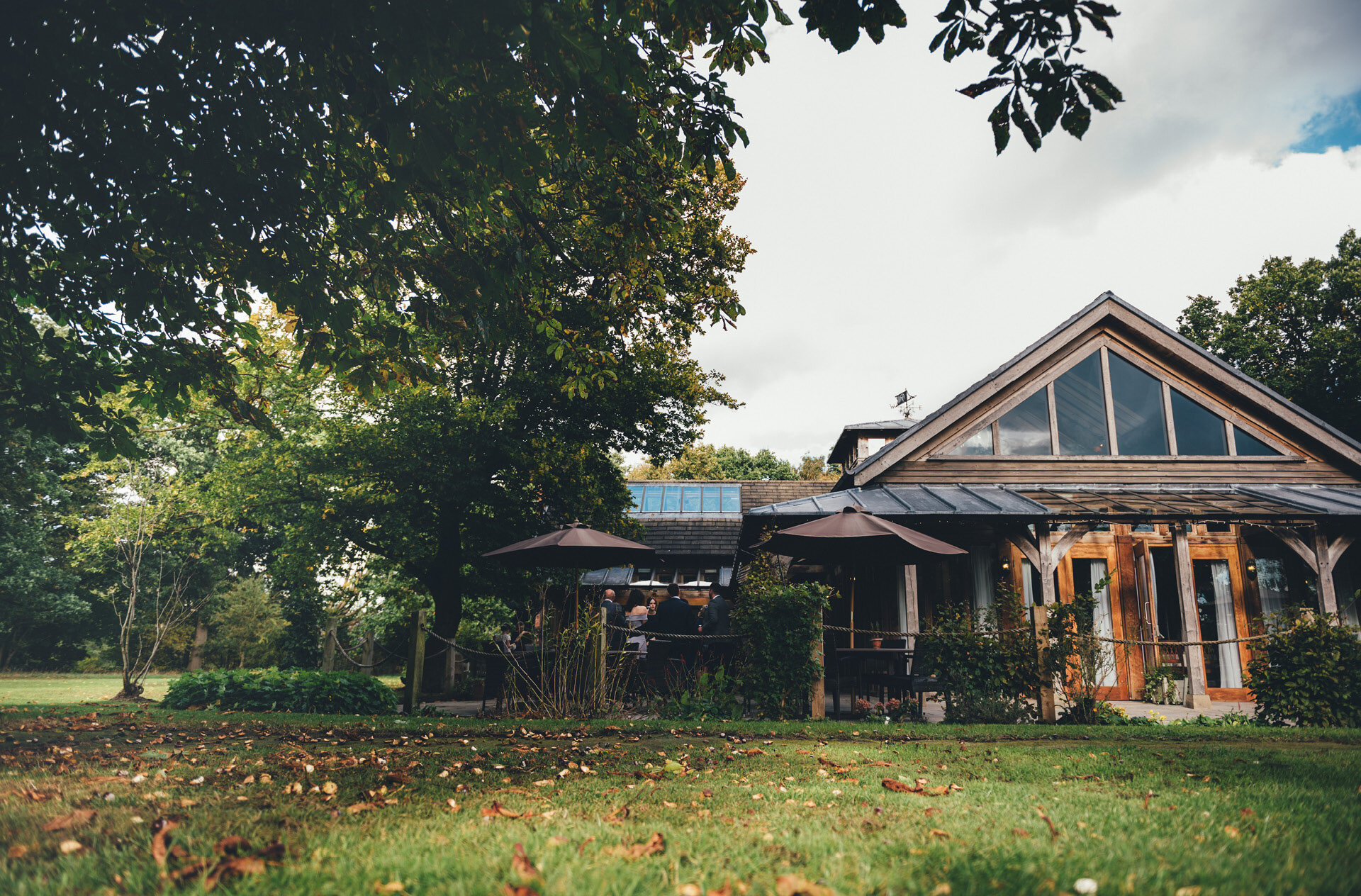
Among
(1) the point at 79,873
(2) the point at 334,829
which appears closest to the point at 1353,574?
(2) the point at 334,829

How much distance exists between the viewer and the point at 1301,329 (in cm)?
2755

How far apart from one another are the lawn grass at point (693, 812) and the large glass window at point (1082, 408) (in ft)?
27.3

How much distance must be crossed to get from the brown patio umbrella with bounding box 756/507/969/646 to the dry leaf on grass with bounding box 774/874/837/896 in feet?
21.7

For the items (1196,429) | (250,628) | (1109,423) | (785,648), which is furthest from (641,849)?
(250,628)

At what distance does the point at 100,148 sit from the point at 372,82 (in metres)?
2.82

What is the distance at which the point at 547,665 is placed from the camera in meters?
9.01

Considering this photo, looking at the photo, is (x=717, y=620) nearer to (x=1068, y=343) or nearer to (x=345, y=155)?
(x=345, y=155)

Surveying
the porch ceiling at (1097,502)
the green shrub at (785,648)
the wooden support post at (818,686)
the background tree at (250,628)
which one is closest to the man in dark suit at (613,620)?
the green shrub at (785,648)

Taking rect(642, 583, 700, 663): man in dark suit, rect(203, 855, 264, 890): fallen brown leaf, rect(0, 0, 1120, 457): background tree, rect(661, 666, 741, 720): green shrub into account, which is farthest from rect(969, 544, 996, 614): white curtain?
rect(203, 855, 264, 890): fallen brown leaf

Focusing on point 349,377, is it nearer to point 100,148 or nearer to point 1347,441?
point 100,148

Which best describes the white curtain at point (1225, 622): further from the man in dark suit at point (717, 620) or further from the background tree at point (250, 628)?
the background tree at point (250, 628)

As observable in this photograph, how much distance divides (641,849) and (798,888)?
2.70 ft

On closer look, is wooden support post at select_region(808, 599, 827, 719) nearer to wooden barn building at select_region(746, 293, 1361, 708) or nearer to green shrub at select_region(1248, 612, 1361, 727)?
wooden barn building at select_region(746, 293, 1361, 708)

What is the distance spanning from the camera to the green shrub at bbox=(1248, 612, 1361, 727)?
8.01 metres
